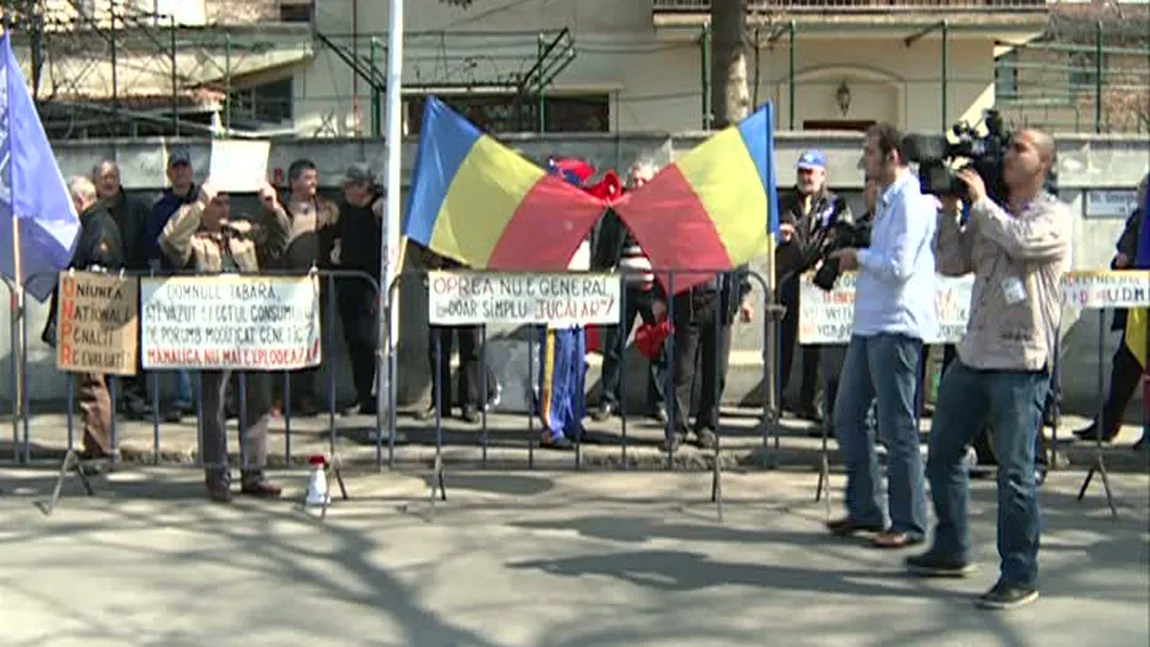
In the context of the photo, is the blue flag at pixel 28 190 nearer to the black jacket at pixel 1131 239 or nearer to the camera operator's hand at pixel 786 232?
the camera operator's hand at pixel 786 232

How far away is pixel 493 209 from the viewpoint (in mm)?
8484

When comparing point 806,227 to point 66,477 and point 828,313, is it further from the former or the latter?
point 66,477

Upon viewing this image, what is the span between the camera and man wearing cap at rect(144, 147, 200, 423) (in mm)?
9672

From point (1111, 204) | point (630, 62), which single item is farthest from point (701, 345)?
point (630, 62)

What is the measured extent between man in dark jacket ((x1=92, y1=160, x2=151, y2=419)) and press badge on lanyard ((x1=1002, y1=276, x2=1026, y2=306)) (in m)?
6.39

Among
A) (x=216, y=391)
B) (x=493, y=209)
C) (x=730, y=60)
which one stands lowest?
(x=216, y=391)

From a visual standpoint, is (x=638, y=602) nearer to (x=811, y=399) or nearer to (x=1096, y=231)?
(x=811, y=399)

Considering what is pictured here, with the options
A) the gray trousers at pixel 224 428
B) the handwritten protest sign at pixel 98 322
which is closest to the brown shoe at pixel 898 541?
the gray trousers at pixel 224 428

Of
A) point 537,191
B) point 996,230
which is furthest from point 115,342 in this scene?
point 996,230

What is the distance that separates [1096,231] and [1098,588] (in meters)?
5.83

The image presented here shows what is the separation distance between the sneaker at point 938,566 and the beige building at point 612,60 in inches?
532

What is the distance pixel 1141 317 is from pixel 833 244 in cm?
217

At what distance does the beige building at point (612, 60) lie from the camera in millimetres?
19859

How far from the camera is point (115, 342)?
7918 mm
